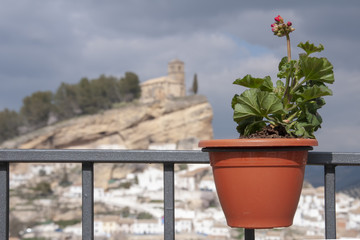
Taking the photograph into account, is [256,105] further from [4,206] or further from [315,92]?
[4,206]

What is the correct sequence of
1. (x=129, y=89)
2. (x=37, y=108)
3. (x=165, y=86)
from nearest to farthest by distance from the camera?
(x=37, y=108), (x=129, y=89), (x=165, y=86)

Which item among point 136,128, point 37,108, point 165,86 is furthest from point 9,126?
point 165,86

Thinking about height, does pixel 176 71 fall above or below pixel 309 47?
above

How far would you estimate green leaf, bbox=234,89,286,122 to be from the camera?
3.93ft

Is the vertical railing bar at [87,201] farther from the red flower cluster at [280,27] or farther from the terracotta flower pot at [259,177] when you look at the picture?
the red flower cluster at [280,27]

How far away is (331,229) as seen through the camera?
53.6 inches

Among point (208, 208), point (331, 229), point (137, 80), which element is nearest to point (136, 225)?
point (208, 208)

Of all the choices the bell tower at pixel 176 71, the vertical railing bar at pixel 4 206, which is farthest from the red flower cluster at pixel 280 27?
the bell tower at pixel 176 71

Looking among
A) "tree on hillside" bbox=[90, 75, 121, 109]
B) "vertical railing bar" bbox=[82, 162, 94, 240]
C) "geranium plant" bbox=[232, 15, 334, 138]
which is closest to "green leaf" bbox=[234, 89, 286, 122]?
"geranium plant" bbox=[232, 15, 334, 138]

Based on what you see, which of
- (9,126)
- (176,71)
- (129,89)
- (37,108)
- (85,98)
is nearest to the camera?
(9,126)

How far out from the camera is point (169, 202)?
4.40ft

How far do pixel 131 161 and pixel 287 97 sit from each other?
47cm

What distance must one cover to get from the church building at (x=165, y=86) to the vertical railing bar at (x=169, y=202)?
44.1 metres

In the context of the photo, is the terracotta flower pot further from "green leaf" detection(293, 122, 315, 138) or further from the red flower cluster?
the red flower cluster
